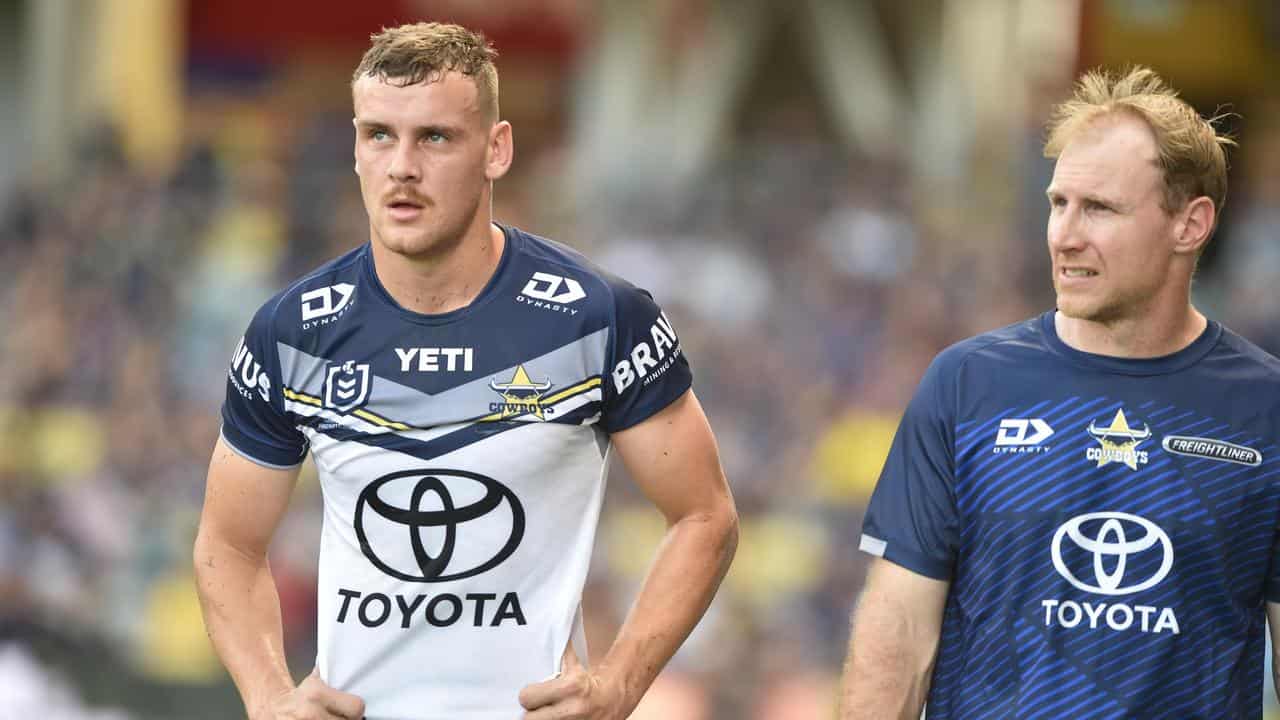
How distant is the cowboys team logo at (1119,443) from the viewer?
3797 millimetres

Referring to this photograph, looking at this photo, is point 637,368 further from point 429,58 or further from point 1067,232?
point 1067,232

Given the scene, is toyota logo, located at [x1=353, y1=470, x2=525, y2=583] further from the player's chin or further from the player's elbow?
the player's chin

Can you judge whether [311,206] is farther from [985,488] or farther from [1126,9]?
[985,488]

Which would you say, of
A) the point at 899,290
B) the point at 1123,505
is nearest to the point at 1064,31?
the point at 899,290

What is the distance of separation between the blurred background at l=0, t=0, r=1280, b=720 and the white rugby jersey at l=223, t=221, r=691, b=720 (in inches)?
140

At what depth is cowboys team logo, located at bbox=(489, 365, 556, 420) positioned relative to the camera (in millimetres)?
4023

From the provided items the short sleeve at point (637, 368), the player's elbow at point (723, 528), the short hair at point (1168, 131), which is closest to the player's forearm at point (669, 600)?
the player's elbow at point (723, 528)

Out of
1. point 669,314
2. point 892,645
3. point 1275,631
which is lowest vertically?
point 669,314

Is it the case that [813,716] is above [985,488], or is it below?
below

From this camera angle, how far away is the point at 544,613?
13.2 ft

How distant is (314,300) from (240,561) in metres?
0.62

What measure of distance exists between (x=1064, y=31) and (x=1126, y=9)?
1463 mm

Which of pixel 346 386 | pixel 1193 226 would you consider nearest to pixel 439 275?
pixel 346 386

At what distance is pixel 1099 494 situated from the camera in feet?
12.4
